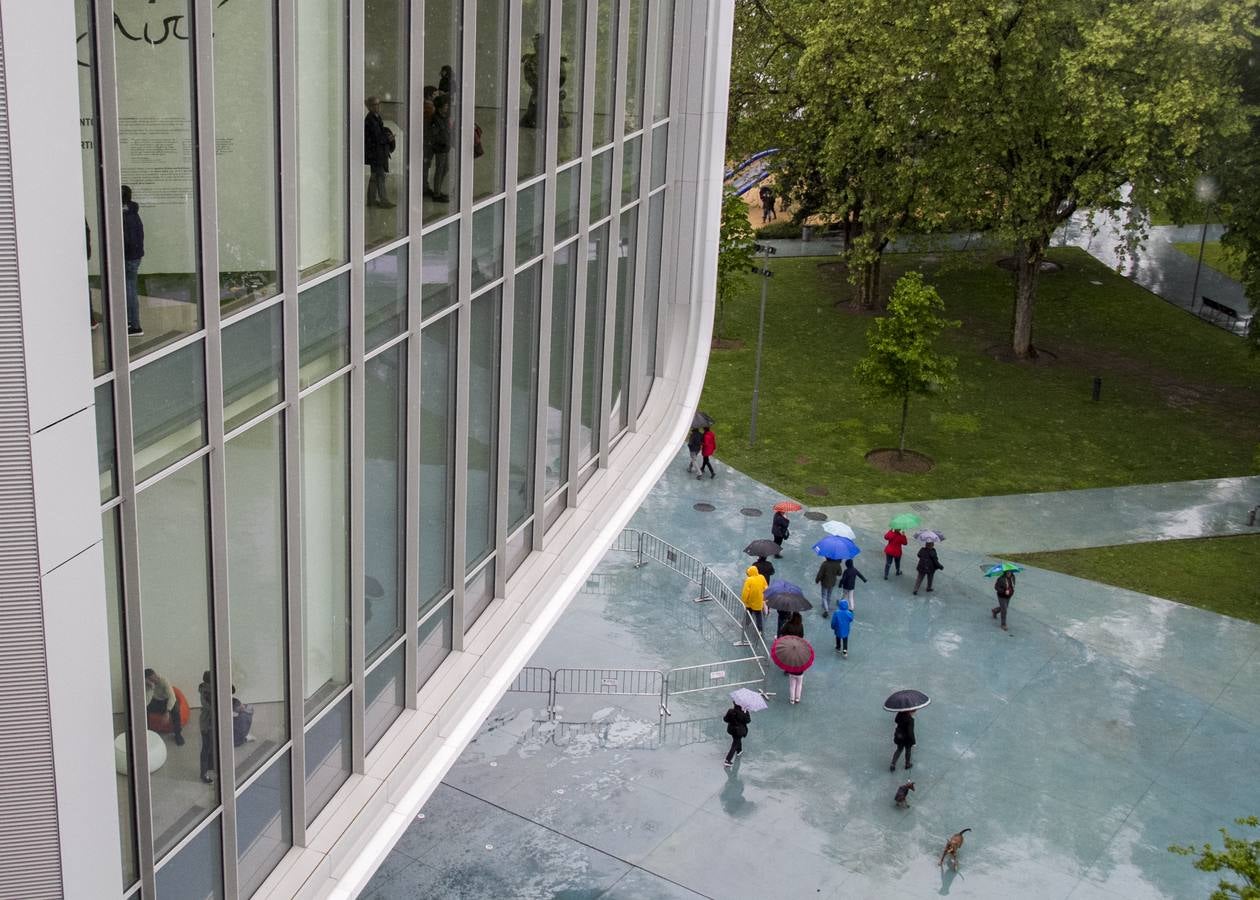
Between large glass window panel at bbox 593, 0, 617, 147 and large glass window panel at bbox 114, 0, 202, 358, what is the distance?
824cm

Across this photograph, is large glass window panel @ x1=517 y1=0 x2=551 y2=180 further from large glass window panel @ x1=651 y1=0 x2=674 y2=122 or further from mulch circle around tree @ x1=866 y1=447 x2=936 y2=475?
mulch circle around tree @ x1=866 y1=447 x2=936 y2=475

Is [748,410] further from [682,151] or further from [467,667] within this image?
[467,667]

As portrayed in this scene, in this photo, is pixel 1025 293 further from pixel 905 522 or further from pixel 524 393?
pixel 524 393

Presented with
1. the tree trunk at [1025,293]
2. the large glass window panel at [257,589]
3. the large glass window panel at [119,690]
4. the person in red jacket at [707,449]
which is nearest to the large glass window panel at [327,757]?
the large glass window panel at [257,589]

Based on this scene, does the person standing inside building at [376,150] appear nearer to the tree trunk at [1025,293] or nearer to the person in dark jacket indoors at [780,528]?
the person in dark jacket indoors at [780,528]

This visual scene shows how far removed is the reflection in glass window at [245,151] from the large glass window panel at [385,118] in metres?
1.50

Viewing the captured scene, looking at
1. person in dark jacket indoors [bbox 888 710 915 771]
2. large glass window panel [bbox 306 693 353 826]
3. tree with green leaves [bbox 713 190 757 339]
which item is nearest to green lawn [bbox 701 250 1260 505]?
tree with green leaves [bbox 713 190 757 339]

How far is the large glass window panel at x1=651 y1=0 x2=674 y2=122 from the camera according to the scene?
63.5ft

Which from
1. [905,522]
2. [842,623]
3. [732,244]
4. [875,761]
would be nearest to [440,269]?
[875,761]

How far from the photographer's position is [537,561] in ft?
56.8

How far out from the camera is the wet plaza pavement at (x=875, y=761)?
19.7 meters

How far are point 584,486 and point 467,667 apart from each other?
4.13 meters

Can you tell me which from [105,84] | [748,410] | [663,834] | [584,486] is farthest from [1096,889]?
[748,410]

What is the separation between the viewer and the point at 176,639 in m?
10.3
